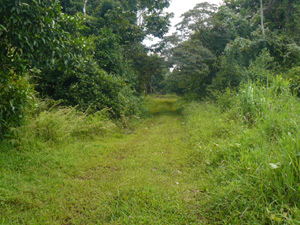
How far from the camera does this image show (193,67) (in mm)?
9820

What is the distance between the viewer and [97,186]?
281cm

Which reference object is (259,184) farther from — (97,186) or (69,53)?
(69,53)

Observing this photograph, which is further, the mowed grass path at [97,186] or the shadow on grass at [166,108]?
the shadow on grass at [166,108]

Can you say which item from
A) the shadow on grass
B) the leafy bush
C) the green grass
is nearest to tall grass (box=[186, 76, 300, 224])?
the green grass

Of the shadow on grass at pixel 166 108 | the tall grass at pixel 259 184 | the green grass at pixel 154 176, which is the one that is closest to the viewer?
the tall grass at pixel 259 184

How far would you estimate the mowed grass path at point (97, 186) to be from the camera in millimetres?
2162

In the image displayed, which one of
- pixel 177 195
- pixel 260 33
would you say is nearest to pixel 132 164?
pixel 177 195

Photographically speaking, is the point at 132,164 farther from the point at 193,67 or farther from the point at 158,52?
the point at 158,52

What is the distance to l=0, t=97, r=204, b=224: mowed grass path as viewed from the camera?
216 centimetres

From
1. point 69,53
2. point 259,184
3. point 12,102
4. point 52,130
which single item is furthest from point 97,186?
point 69,53

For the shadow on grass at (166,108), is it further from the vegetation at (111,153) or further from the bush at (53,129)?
the bush at (53,129)

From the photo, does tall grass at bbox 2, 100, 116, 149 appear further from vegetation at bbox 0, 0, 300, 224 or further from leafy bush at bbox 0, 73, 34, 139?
leafy bush at bbox 0, 73, 34, 139

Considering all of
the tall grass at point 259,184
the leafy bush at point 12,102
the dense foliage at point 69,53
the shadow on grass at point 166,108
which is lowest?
the shadow on grass at point 166,108

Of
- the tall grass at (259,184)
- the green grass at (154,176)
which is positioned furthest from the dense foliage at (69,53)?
the tall grass at (259,184)
